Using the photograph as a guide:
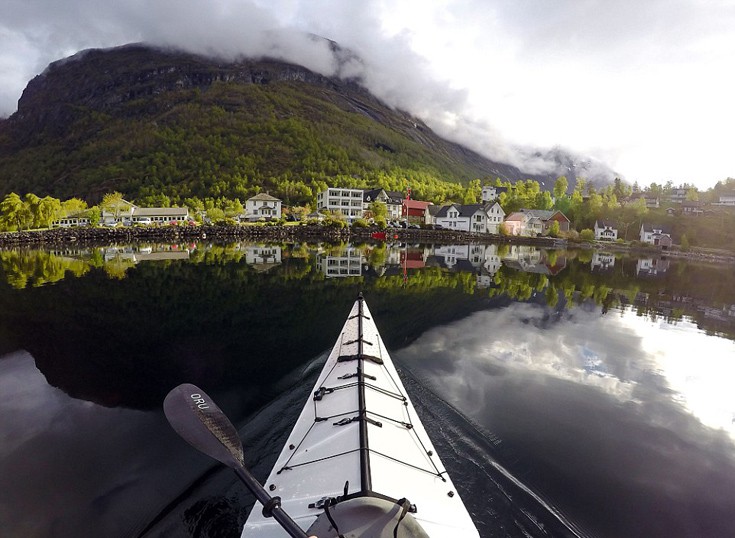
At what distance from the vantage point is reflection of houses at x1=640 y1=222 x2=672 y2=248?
72188mm

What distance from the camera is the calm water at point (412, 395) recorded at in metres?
5.84

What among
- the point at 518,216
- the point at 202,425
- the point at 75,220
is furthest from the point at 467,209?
the point at 202,425

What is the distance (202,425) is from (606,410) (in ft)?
30.4

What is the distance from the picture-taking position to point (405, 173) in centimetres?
15312

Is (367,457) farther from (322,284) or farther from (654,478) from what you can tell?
(322,284)

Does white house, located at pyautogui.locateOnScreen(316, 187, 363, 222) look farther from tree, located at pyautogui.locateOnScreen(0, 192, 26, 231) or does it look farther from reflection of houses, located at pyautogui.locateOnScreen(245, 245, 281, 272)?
reflection of houses, located at pyautogui.locateOnScreen(245, 245, 281, 272)

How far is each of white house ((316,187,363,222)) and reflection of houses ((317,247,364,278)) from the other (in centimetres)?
5596

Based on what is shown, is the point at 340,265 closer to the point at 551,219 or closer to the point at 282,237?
the point at 282,237

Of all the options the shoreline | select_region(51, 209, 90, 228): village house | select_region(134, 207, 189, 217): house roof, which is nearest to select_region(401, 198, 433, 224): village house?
the shoreline

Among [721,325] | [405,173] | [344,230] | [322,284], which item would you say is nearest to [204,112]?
[405,173]

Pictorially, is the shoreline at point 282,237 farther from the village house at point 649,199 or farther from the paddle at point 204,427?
the paddle at point 204,427

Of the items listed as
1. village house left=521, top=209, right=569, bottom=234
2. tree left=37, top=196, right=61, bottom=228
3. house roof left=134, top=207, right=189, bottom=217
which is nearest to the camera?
tree left=37, top=196, right=61, bottom=228

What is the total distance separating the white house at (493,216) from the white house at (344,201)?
30.4m

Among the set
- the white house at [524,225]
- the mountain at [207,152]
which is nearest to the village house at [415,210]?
the mountain at [207,152]
